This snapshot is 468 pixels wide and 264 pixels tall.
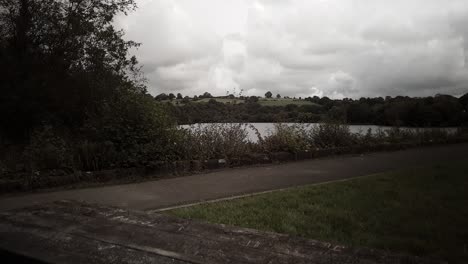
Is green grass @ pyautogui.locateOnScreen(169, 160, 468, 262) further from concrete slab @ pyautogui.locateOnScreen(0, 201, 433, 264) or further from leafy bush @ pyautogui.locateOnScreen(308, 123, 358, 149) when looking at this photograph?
leafy bush @ pyautogui.locateOnScreen(308, 123, 358, 149)

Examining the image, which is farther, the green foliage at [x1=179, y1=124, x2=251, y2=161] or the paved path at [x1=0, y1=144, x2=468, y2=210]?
the green foliage at [x1=179, y1=124, x2=251, y2=161]

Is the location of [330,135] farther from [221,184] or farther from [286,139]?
[221,184]

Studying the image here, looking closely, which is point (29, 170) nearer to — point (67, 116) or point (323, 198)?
point (323, 198)

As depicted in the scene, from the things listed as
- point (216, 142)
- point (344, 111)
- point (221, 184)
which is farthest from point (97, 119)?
point (344, 111)

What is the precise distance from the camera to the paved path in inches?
232

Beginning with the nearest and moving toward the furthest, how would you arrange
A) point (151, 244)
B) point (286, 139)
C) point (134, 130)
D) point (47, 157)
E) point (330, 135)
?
point (151, 244), point (47, 157), point (134, 130), point (286, 139), point (330, 135)

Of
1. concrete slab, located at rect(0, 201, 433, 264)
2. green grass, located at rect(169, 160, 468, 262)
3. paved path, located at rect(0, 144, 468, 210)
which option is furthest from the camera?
paved path, located at rect(0, 144, 468, 210)

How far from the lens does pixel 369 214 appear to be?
16.5 feet

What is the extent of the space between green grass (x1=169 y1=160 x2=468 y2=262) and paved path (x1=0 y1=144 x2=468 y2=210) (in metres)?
0.73

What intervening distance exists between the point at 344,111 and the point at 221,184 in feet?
24.7

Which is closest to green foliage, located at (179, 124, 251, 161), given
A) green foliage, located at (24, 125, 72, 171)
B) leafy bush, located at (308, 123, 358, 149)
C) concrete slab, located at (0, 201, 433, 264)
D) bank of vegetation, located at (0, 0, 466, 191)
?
bank of vegetation, located at (0, 0, 466, 191)

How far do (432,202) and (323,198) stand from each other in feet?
5.25

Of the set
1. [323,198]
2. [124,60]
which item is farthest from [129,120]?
[124,60]

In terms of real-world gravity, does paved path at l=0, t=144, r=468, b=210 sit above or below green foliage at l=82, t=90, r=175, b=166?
below
